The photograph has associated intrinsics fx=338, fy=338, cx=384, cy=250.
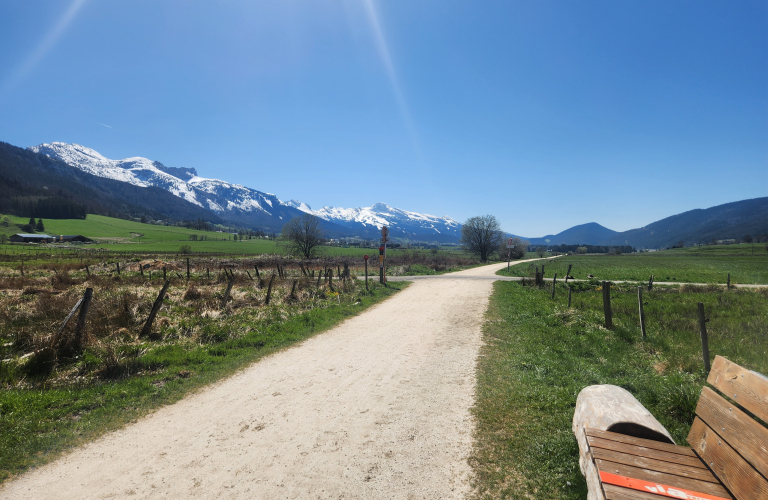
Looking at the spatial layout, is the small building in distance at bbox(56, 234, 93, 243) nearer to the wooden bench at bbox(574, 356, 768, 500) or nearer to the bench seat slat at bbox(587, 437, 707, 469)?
the bench seat slat at bbox(587, 437, 707, 469)

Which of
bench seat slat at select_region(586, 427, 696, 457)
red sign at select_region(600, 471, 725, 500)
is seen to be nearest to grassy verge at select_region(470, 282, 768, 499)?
bench seat slat at select_region(586, 427, 696, 457)

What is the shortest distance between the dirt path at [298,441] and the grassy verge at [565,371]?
0.52 m

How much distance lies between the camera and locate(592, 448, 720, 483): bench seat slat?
3.37m

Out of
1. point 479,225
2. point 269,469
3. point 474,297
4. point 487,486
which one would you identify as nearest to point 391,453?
point 487,486

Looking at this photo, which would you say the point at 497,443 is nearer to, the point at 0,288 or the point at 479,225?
the point at 0,288

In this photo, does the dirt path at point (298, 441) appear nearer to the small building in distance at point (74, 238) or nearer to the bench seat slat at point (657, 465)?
the bench seat slat at point (657, 465)

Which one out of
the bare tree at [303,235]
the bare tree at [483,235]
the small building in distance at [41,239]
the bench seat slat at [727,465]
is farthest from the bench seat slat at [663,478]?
the small building in distance at [41,239]

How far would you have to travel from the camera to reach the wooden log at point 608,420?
4023mm

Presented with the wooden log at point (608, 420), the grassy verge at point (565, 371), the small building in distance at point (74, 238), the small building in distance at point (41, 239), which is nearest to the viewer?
the wooden log at point (608, 420)

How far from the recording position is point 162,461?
4812 millimetres

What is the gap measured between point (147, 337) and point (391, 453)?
9.19 metres

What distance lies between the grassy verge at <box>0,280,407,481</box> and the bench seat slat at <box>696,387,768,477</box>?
8405 millimetres

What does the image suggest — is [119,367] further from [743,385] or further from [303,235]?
[303,235]

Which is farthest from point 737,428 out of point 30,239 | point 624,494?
point 30,239
